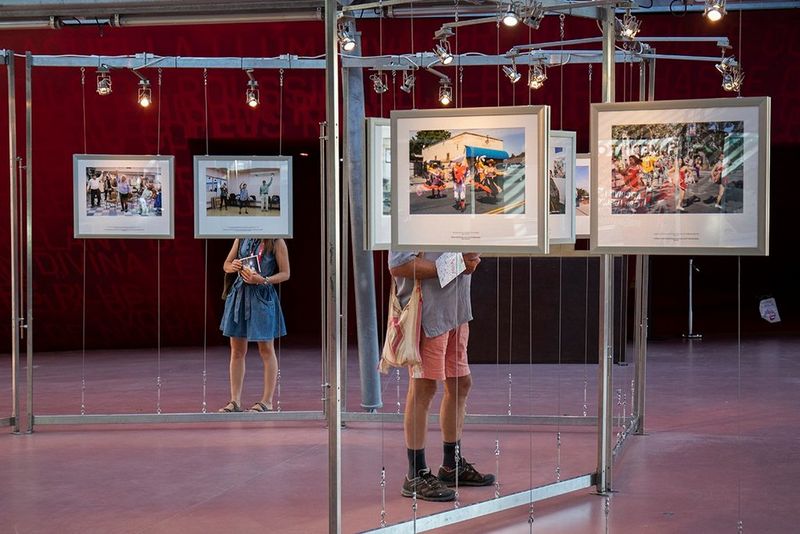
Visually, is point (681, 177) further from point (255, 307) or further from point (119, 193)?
point (119, 193)

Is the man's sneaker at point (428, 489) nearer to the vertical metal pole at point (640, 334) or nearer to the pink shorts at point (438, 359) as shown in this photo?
the pink shorts at point (438, 359)

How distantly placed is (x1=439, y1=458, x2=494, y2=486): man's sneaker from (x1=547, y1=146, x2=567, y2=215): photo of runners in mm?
1452

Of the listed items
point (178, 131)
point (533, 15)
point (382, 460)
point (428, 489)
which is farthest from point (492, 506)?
point (178, 131)

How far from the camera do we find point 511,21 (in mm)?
4359

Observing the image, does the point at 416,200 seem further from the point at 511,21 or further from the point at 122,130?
the point at 122,130

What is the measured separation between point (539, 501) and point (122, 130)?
27.6 feet

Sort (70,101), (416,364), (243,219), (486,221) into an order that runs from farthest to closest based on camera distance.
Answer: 1. (70,101)
2. (243,219)
3. (416,364)
4. (486,221)

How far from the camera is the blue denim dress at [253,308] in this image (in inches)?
307

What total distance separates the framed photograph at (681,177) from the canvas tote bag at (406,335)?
1.06m

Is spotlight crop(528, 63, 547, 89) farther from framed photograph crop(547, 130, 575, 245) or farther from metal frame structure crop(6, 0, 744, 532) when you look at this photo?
framed photograph crop(547, 130, 575, 245)

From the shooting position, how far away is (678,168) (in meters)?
4.36

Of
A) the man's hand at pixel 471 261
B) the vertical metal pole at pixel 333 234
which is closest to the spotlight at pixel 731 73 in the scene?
the man's hand at pixel 471 261

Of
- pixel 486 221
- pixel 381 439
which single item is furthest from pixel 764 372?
pixel 486 221

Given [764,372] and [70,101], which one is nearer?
[764,372]
